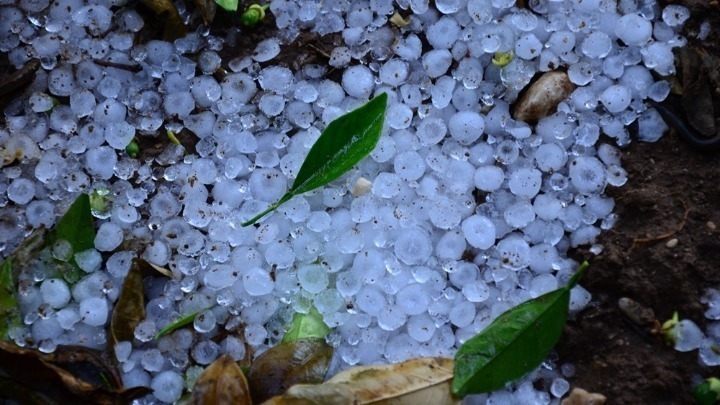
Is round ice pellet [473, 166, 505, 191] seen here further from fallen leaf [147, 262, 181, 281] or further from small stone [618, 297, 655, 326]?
fallen leaf [147, 262, 181, 281]

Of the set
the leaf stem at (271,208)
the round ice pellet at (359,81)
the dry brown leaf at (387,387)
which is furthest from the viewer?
the round ice pellet at (359,81)

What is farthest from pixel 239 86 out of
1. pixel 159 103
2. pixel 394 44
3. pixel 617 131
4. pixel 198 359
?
pixel 617 131

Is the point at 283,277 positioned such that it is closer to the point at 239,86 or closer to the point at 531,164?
the point at 239,86

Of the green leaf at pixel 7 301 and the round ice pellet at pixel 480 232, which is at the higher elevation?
the round ice pellet at pixel 480 232

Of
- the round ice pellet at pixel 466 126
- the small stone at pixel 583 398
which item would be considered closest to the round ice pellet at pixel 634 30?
the round ice pellet at pixel 466 126

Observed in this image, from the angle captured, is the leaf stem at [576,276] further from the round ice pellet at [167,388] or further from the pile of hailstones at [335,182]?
the round ice pellet at [167,388]

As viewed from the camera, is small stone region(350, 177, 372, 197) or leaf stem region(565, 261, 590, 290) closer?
leaf stem region(565, 261, 590, 290)

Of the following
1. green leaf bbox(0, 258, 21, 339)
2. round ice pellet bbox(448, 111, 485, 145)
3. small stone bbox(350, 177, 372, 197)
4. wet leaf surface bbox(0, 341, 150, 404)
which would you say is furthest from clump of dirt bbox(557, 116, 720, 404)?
green leaf bbox(0, 258, 21, 339)

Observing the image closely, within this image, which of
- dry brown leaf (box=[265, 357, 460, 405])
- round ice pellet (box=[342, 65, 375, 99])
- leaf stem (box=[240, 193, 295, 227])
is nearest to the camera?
dry brown leaf (box=[265, 357, 460, 405])

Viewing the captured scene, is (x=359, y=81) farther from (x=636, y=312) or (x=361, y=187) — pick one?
(x=636, y=312)
